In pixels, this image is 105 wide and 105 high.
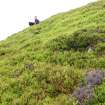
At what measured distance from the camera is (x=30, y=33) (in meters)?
34.4

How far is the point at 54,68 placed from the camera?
1672 centimetres

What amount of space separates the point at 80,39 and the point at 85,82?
822 cm

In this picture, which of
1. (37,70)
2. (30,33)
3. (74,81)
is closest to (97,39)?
(37,70)

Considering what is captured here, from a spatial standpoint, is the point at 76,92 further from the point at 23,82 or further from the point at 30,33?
the point at 30,33

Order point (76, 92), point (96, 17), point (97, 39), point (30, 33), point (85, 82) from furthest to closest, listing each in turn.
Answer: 1. point (30, 33)
2. point (96, 17)
3. point (97, 39)
4. point (85, 82)
5. point (76, 92)

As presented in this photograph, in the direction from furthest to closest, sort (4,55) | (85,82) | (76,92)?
(4,55) → (85,82) → (76,92)

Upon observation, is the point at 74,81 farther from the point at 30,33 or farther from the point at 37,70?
the point at 30,33

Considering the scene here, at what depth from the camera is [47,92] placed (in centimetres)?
1458

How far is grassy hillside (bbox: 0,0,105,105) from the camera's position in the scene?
14.1m

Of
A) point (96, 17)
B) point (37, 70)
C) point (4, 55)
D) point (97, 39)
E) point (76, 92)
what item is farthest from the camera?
point (96, 17)

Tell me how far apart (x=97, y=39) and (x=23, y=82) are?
7126mm

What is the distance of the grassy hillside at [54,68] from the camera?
46.4 ft

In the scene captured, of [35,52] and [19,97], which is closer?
Answer: [19,97]

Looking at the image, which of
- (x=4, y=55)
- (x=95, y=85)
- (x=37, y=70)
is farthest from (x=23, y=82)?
(x=4, y=55)
